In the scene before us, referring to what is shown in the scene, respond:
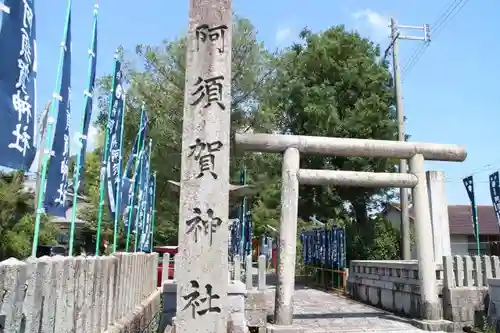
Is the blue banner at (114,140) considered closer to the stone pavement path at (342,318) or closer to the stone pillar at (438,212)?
the stone pavement path at (342,318)

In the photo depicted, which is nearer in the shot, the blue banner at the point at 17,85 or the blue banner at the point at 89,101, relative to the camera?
the blue banner at the point at 17,85

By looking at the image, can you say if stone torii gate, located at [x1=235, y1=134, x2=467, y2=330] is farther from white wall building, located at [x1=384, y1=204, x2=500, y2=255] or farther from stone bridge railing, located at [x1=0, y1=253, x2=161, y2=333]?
white wall building, located at [x1=384, y1=204, x2=500, y2=255]

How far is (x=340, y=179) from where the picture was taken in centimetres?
1232

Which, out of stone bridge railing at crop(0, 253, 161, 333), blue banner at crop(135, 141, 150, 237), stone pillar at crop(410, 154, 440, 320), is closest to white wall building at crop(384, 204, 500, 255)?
stone pillar at crop(410, 154, 440, 320)

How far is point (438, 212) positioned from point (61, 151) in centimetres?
1072

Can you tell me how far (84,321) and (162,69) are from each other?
1747cm

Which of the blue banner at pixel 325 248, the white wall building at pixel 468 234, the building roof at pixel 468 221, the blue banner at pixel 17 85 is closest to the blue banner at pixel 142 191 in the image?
the blue banner at pixel 17 85

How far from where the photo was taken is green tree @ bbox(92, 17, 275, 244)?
20708mm

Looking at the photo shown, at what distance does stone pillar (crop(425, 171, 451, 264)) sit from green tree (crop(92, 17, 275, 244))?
29.8ft

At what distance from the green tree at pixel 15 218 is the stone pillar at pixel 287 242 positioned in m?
11.3

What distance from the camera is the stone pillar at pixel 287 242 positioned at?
424 inches

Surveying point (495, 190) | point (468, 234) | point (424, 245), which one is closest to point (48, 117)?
point (424, 245)

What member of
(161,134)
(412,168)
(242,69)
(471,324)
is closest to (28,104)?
(412,168)

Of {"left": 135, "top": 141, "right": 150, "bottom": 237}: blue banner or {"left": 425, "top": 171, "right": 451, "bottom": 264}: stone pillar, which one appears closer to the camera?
{"left": 135, "top": 141, "right": 150, "bottom": 237}: blue banner
